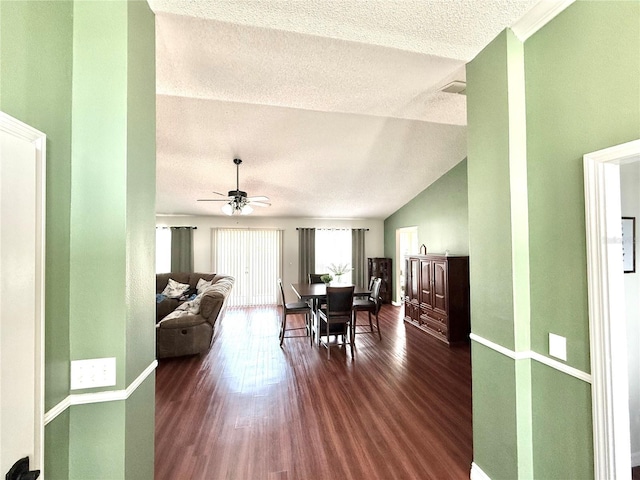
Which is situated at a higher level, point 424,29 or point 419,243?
point 424,29

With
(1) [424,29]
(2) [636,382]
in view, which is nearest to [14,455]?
(1) [424,29]

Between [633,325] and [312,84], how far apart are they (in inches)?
111

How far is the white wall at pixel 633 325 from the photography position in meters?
1.76

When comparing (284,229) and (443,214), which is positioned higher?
(443,214)

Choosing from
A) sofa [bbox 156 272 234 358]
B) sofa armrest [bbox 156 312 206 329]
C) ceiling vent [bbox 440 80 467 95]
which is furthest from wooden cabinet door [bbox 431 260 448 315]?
sofa armrest [bbox 156 312 206 329]

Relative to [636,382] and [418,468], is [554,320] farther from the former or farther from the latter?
[418,468]

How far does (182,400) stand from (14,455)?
6.97ft

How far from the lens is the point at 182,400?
2.65 metres

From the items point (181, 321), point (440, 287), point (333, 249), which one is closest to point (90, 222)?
point (181, 321)

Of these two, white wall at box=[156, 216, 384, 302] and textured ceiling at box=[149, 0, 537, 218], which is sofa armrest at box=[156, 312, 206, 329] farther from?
white wall at box=[156, 216, 384, 302]

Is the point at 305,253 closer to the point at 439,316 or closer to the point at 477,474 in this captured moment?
the point at 439,316

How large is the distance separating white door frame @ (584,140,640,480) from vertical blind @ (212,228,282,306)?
250 inches

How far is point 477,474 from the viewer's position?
169 cm

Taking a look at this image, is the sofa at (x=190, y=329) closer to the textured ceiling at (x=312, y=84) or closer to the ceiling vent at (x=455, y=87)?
the textured ceiling at (x=312, y=84)
